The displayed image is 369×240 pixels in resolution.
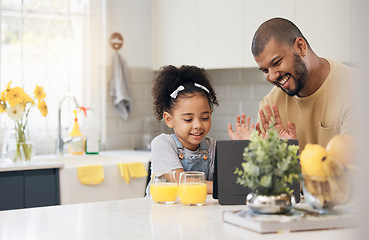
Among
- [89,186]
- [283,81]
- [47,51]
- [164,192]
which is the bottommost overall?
[89,186]

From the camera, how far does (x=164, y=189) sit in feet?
5.48

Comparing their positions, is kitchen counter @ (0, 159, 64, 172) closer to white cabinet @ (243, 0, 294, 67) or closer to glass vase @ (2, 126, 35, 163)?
glass vase @ (2, 126, 35, 163)

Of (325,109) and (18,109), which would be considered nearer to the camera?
(325,109)

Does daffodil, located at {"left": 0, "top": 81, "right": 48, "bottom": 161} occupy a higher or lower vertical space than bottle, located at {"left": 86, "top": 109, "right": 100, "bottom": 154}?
higher

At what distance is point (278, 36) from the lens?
219 cm

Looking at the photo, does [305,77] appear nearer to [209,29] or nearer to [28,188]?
[209,29]

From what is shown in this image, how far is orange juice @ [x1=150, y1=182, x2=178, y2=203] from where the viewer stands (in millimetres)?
1671

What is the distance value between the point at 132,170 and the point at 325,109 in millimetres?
1630

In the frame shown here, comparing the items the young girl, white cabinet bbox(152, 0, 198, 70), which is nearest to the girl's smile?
the young girl

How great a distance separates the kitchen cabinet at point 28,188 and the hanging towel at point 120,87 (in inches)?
39.9

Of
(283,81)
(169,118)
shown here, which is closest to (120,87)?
(169,118)

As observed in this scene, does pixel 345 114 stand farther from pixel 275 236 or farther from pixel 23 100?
pixel 23 100

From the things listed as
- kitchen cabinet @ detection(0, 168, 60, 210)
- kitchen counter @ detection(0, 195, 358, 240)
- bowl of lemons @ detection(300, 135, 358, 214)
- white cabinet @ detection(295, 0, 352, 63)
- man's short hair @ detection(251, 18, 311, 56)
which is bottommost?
kitchen cabinet @ detection(0, 168, 60, 210)

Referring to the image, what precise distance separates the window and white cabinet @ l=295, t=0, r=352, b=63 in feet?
6.05
